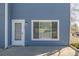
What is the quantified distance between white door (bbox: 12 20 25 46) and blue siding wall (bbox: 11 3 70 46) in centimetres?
24

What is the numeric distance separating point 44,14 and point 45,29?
2.61 feet

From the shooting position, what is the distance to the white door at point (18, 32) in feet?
36.4

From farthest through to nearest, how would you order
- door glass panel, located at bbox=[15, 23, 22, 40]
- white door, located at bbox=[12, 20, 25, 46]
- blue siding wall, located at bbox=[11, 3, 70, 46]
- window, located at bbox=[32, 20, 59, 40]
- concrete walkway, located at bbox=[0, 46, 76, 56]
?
window, located at bbox=[32, 20, 59, 40] → blue siding wall, located at bbox=[11, 3, 70, 46] → door glass panel, located at bbox=[15, 23, 22, 40] → white door, located at bbox=[12, 20, 25, 46] → concrete walkway, located at bbox=[0, 46, 76, 56]

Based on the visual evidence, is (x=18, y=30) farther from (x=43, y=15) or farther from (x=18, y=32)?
(x=43, y=15)

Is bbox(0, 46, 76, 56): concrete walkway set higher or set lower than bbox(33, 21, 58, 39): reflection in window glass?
lower

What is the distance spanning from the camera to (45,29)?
38.1 ft

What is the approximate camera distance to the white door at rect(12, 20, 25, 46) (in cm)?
1110

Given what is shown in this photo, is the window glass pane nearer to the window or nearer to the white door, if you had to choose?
the window

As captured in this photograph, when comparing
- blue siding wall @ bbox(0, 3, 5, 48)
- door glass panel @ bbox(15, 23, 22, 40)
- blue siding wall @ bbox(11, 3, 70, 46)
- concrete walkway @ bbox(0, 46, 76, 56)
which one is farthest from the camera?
blue siding wall @ bbox(11, 3, 70, 46)

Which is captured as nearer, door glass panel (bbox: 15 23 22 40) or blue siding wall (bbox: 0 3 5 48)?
blue siding wall (bbox: 0 3 5 48)

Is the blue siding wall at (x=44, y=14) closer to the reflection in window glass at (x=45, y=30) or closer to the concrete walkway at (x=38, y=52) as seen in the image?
the reflection in window glass at (x=45, y=30)

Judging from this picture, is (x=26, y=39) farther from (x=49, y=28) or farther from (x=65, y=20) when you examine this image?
(x=65, y=20)

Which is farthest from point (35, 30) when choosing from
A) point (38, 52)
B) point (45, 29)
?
point (38, 52)

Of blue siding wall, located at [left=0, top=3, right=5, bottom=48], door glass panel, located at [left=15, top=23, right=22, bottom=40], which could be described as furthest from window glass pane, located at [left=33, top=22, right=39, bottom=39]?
blue siding wall, located at [left=0, top=3, right=5, bottom=48]
